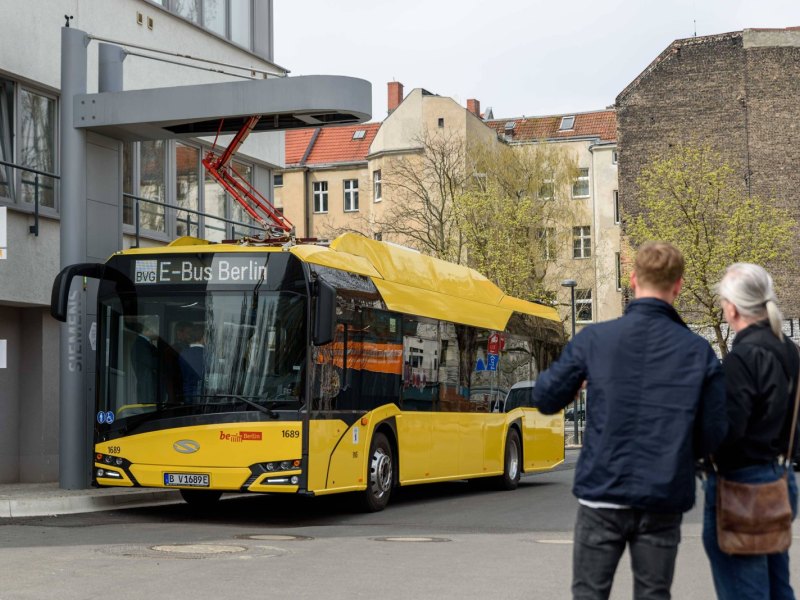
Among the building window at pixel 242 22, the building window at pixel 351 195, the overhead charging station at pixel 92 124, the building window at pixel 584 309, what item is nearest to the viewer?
the overhead charging station at pixel 92 124

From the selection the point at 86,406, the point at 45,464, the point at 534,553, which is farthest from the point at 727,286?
the point at 45,464

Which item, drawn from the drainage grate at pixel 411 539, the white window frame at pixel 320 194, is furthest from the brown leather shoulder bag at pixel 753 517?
the white window frame at pixel 320 194

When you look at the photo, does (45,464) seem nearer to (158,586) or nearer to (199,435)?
(199,435)

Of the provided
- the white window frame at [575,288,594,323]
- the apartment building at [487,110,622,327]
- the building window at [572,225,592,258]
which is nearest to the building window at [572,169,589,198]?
the apartment building at [487,110,622,327]

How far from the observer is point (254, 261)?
554 inches

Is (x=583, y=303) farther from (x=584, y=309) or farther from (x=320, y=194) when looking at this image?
(x=320, y=194)

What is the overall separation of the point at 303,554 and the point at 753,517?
6.32 m

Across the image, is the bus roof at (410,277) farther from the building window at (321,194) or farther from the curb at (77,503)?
the building window at (321,194)

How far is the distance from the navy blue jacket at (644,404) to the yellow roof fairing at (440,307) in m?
11.0

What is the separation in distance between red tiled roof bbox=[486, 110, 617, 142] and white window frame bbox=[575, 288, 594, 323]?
1195cm

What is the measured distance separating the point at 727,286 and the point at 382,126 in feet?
215

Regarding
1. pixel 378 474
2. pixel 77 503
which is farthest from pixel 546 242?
pixel 77 503

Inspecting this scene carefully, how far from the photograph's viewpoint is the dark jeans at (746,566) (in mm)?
5113

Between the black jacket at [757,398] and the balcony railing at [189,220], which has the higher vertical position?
the balcony railing at [189,220]
